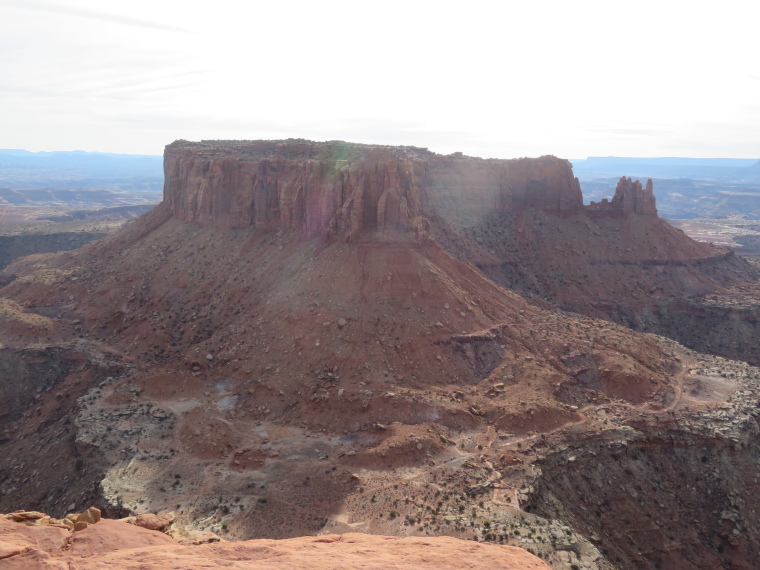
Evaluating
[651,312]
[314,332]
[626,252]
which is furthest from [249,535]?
[626,252]

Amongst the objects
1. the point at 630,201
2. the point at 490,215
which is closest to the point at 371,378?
the point at 490,215

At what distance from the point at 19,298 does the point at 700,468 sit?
81115 millimetres

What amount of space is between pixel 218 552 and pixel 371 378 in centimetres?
2885

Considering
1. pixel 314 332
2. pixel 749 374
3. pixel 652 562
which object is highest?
pixel 314 332

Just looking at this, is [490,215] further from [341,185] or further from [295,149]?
[341,185]

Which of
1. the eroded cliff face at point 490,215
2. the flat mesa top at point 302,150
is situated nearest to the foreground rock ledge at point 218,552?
the eroded cliff face at point 490,215

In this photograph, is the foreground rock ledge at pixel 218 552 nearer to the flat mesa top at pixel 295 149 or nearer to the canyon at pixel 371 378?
the canyon at pixel 371 378

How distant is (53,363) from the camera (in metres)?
58.5

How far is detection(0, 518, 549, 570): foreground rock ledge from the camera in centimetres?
1587

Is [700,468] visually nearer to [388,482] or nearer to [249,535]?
[388,482]

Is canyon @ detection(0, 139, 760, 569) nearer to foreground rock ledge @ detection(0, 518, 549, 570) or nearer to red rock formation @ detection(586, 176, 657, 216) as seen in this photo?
red rock formation @ detection(586, 176, 657, 216)

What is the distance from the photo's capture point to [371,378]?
154 ft

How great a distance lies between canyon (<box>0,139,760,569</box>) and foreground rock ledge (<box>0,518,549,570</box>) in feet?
32.9

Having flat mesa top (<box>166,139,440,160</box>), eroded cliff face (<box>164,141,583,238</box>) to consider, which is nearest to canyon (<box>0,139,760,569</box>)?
eroded cliff face (<box>164,141,583,238</box>)
